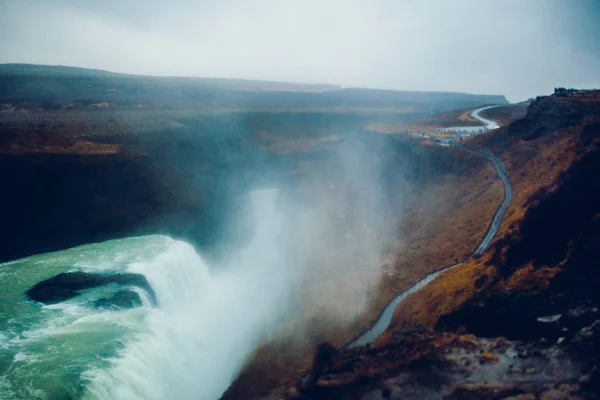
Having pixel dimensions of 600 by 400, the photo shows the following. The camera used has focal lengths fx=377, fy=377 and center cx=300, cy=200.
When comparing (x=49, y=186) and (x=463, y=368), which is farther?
Result: (x=49, y=186)

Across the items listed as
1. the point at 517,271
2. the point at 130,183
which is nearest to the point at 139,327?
the point at 517,271

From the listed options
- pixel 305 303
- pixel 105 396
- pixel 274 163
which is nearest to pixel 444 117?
pixel 274 163

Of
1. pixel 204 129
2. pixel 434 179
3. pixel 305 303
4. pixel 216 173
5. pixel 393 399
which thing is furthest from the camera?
pixel 204 129

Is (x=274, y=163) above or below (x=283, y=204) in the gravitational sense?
above

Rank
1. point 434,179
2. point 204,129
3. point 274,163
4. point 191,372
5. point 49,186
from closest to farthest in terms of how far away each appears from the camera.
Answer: point 191,372 → point 49,186 → point 434,179 → point 204,129 → point 274,163

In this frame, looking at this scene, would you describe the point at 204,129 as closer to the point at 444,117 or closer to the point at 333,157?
the point at 333,157

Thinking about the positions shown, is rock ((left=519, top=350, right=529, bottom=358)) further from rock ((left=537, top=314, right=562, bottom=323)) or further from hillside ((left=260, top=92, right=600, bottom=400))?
rock ((left=537, top=314, right=562, bottom=323))

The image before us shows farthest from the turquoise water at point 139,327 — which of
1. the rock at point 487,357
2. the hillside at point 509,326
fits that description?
the rock at point 487,357

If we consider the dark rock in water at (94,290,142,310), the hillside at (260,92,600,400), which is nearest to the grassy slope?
the hillside at (260,92,600,400)
